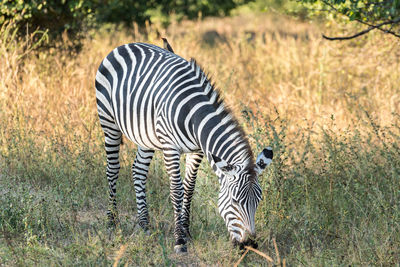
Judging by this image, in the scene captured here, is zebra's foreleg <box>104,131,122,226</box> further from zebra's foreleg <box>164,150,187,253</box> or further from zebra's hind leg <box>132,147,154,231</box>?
zebra's foreleg <box>164,150,187,253</box>

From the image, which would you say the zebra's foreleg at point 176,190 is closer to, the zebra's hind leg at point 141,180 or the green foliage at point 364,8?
the zebra's hind leg at point 141,180

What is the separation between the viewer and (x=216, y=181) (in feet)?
19.7

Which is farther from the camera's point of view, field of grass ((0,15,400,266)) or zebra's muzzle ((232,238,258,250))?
field of grass ((0,15,400,266))

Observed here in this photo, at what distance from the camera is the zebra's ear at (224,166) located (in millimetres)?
3934

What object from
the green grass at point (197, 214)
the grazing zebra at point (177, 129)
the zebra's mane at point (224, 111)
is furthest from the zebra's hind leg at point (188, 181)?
the zebra's mane at point (224, 111)

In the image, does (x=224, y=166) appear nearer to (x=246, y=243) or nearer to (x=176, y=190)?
(x=246, y=243)

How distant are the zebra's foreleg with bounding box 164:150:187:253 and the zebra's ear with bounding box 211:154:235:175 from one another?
2.58 ft

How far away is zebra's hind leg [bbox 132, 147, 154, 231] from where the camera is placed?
18.0 feet

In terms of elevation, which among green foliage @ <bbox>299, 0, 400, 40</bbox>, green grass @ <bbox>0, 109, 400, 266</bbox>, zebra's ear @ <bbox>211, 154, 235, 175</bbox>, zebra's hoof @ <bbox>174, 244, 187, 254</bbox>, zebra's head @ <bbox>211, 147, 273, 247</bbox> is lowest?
zebra's hoof @ <bbox>174, 244, 187, 254</bbox>

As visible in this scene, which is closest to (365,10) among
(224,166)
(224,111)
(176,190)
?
(224,111)

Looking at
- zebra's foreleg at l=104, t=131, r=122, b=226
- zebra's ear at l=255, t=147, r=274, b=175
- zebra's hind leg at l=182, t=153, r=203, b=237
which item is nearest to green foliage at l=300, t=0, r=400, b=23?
zebra's ear at l=255, t=147, r=274, b=175

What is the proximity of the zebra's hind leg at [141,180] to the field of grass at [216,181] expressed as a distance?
0.47 feet

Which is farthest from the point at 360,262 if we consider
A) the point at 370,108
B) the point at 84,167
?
the point at 370,108

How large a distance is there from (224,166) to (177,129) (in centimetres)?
81
